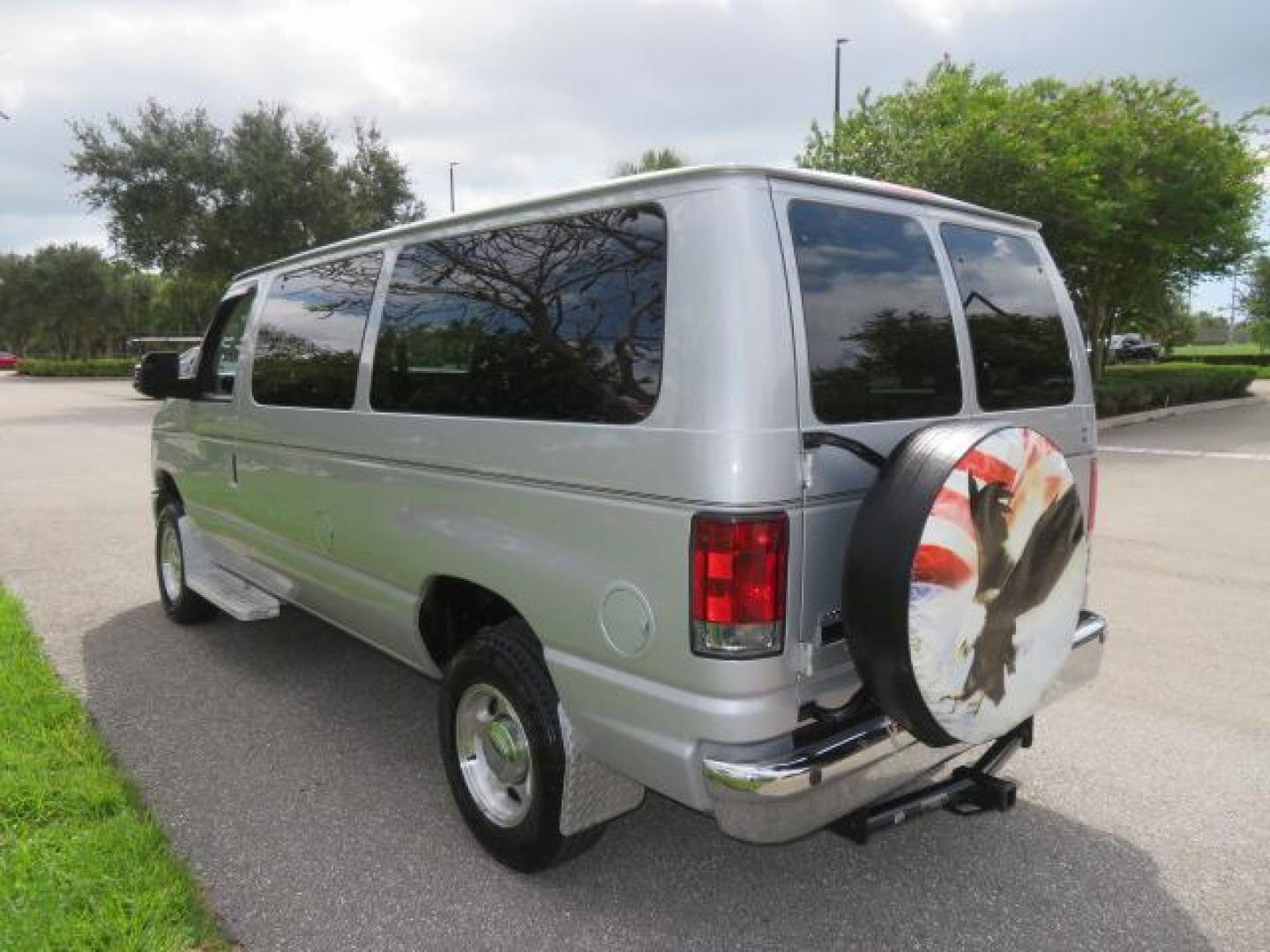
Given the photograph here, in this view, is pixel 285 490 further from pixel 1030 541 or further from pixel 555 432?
pixel 1030 541

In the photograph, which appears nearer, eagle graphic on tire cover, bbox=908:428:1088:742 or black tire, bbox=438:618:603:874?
eagle graphic on tire cover, bbox=908:428:1088:742

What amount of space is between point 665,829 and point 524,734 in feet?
2.48

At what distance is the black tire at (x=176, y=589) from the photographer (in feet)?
18.1

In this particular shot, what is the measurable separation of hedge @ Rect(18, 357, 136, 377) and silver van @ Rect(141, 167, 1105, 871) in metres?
50.2

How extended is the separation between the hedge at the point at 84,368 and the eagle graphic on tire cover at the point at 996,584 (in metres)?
51.5

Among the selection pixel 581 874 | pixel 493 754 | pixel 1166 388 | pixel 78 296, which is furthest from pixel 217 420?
pixel 78 296

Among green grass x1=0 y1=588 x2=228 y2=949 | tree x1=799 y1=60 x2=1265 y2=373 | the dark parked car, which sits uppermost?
tree x1=799 y1=60 x2=1265 y2=373

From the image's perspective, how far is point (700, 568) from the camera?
230cm

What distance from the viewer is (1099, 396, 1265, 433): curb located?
17.7m

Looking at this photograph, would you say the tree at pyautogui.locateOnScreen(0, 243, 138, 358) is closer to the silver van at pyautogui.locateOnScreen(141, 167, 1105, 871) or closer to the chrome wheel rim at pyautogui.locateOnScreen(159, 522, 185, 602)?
the chrome wheel rim at pyautogui.locateOnScreen(159, 522, 185, 602)

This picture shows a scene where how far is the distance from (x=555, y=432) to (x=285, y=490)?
202cm

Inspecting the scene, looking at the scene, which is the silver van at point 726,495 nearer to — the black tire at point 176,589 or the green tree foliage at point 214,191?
the black tire at point 176,589

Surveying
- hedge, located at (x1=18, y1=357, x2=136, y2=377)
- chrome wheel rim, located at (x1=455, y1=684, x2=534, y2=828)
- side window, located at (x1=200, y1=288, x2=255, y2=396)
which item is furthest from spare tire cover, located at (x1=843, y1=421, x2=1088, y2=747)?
hedge, located at (x1=18, y1=357, x2=136, y2=377)

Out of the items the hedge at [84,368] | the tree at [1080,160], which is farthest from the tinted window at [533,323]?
the hedge at [84,368]
